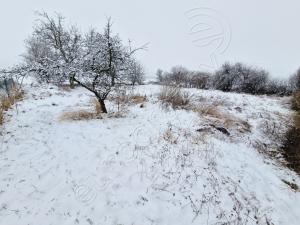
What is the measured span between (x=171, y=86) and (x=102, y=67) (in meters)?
Answer: 2.63

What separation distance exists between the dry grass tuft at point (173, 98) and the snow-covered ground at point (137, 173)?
1.46 metres

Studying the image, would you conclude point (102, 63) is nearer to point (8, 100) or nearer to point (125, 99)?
point (125, 99)

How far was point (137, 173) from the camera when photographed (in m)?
3.67

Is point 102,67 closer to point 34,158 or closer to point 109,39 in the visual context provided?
point 109,39

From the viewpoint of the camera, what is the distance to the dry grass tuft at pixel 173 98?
7333 millimetres

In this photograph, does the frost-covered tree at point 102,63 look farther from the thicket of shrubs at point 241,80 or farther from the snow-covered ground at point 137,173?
the thicket of shrubs at point 241,80

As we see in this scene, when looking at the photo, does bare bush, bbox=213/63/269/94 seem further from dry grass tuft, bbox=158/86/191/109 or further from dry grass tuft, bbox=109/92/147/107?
dry grass tuft, bbox=109/92/147/107

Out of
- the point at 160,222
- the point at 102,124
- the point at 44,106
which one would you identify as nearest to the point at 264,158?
the point at 160,222

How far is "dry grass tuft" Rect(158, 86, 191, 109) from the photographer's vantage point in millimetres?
7333

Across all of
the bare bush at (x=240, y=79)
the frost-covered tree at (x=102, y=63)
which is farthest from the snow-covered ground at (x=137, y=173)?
the bare bush at (x=240, y=79)

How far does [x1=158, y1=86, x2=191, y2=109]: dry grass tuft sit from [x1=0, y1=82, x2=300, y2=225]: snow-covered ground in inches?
57.5

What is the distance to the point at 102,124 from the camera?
17.9ft

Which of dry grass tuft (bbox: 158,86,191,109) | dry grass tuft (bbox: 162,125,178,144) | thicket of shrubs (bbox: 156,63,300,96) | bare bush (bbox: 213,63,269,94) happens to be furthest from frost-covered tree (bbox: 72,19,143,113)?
bare bush (bbox: 213,63,269,94)

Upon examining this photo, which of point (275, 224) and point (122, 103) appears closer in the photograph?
point (275, 224)
